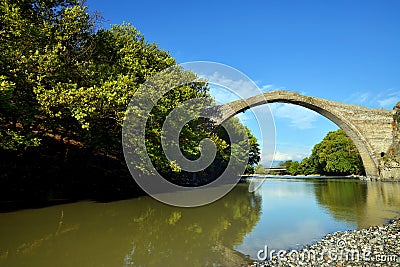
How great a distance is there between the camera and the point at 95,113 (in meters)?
13.9

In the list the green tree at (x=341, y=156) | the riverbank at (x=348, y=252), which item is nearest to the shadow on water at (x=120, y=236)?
the riverbank at (x=348, y=252)

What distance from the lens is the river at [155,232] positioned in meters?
6.74

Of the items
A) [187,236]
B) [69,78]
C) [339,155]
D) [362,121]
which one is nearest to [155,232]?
[187,236]

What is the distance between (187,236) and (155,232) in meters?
1.23

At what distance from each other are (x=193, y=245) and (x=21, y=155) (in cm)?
1238

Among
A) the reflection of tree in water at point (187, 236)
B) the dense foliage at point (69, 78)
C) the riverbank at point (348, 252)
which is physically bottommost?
the reflection of tree in water at point (187, 236)

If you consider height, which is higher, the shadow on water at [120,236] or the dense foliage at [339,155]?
the dense foliage at [339,155]

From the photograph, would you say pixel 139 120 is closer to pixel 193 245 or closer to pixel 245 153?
pixel 193 245

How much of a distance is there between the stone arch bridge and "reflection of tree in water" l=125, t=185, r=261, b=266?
2808 centimetres

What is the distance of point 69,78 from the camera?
1541 cm

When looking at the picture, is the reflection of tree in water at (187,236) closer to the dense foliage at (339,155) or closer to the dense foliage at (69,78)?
the dense foliage at (69,78)

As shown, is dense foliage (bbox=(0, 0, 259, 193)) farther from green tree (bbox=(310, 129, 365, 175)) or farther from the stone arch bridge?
green tree (bbox=(310, 129, 365, 175))

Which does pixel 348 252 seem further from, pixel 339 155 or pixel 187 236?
pixel 339 155

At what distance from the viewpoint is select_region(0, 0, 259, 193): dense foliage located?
12477mm
